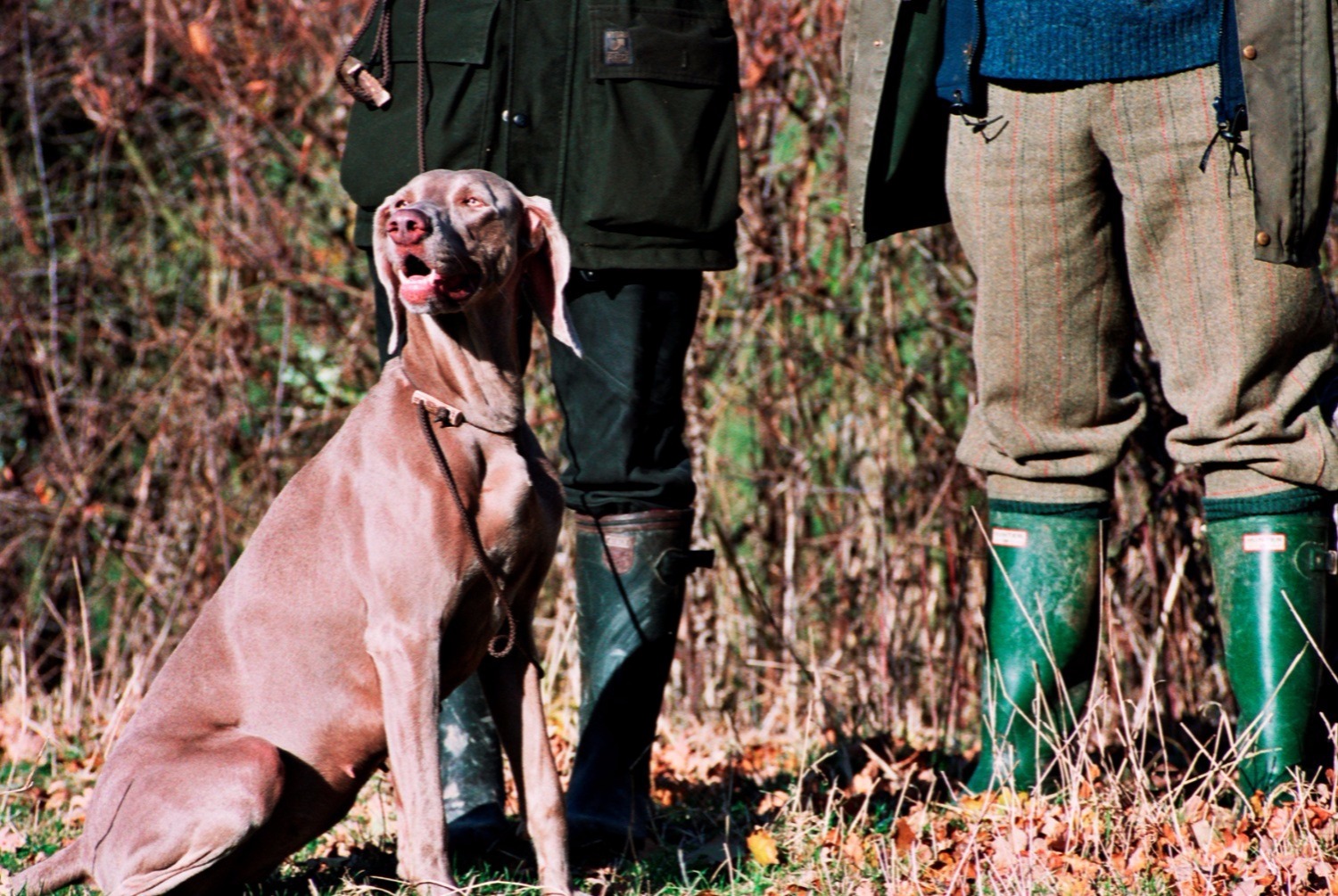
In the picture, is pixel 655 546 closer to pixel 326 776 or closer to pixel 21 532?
pixel 326 776

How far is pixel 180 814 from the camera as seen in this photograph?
251 centimetres

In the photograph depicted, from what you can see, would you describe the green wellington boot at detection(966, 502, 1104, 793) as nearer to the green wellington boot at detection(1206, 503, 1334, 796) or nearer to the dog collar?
the green wellington boot at detection(1206, 503, 1334, 796)

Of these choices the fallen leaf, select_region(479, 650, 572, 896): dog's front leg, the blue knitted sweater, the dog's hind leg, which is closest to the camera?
the dog's hind leg

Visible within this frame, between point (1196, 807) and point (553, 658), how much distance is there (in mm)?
2438

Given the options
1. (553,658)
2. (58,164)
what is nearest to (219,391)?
(58,164)

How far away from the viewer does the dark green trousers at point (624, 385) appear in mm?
3148

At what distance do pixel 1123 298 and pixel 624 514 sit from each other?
121 centimetres

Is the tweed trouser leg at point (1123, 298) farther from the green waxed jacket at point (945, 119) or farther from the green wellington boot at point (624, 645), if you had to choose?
the green wellington boot at point (624, 645)

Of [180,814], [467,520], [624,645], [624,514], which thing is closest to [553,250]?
[467,520]

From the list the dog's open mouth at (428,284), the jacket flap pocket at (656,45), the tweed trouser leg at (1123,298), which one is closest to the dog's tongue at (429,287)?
the dog's open mouth at (428,284)

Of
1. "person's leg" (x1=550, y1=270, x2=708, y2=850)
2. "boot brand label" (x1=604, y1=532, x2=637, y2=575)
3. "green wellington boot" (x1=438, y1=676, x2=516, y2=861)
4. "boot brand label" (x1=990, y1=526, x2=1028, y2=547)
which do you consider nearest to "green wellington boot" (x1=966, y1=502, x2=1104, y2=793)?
"boot brand label" (x1=990, y1=526, x2=1028, y2=547)

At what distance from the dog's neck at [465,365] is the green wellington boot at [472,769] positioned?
74 cm

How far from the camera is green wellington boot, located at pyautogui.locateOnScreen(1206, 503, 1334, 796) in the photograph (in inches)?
118

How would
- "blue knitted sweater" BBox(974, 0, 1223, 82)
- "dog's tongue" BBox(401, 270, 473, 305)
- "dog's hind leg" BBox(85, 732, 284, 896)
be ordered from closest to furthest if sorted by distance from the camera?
"dog's hind leg" BBox(85, 732, 284, 896) → "dog's tongue" BBox(401, 270, 473, 305) → "blue knitted sweater" BBox(974, 0, 1223, 82)
